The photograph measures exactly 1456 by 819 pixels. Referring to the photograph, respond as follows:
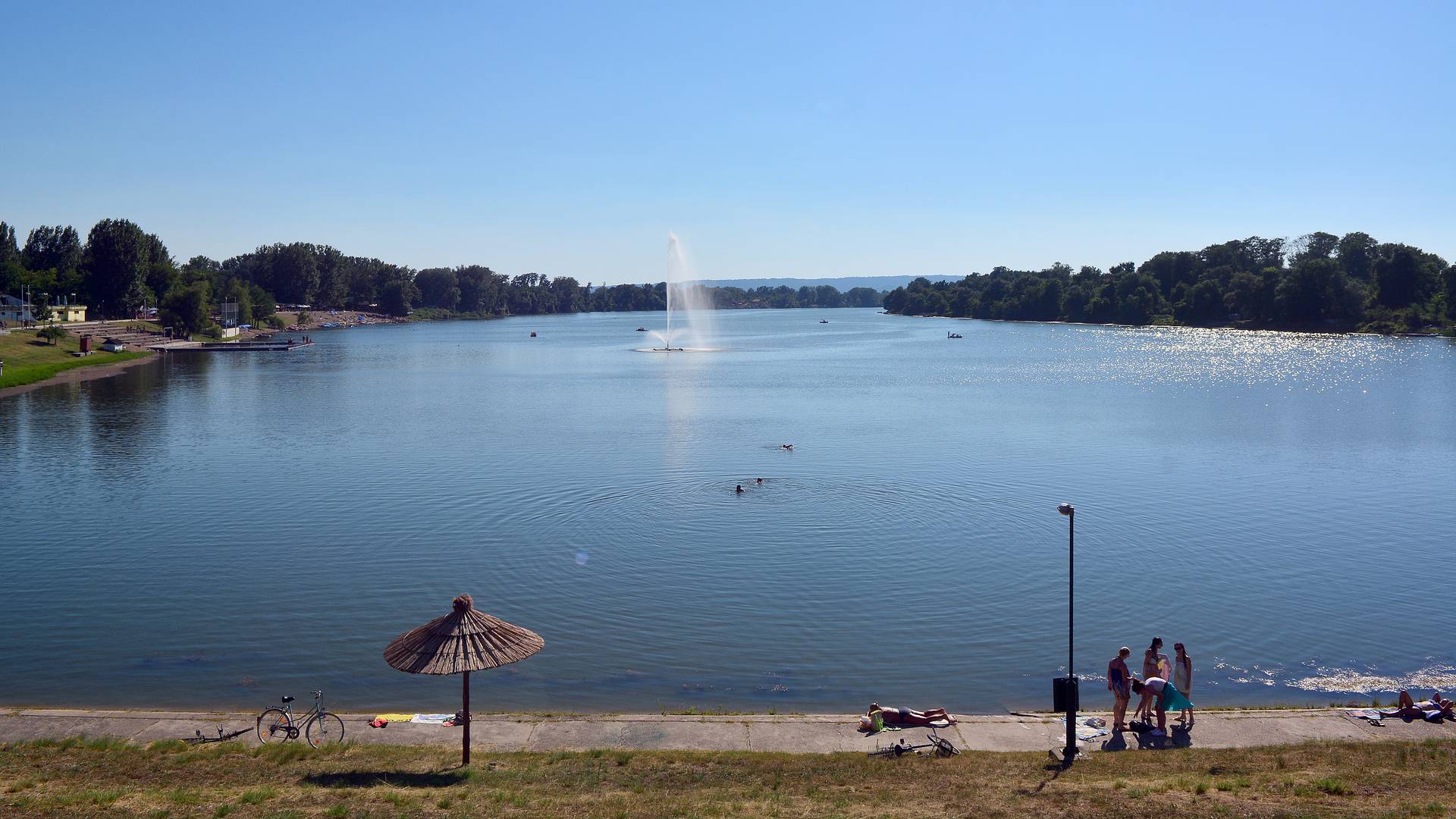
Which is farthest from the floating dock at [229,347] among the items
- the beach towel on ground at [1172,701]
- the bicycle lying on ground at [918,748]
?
the beach towel on ground at [1172,701]

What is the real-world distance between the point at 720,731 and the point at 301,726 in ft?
27.6

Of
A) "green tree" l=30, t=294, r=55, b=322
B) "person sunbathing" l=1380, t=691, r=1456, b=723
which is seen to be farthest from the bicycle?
"green tree" l=30, t=294, r=55, b=322

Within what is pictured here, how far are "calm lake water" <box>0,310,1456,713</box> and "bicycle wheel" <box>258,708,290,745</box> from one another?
3184 mm

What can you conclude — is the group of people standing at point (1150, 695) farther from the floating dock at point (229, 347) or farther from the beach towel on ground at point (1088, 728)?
the floating dock at point (229, 347)

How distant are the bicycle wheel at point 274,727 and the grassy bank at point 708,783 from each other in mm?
816

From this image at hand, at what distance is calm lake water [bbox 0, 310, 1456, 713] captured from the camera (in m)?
27.0

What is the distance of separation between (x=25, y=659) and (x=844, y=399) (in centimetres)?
7059

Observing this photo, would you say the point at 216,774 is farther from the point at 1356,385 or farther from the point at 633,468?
the point at 1356,385

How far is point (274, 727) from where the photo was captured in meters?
21.2

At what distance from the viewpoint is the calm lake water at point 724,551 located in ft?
88.7

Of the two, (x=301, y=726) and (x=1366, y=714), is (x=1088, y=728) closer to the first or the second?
(x=1366, y=714)

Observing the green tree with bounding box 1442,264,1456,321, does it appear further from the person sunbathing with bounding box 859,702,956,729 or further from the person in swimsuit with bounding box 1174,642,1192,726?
the person sunbathing with bounding box 859,702,956,729

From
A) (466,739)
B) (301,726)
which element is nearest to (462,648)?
(466,739)

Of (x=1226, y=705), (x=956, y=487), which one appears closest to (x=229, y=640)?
(x=1226, y=705)
